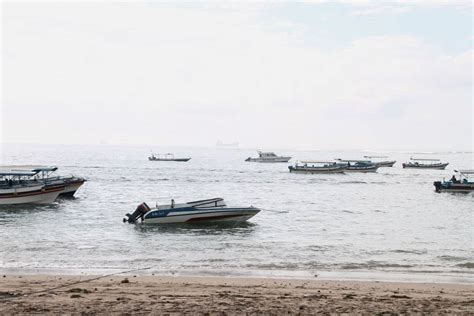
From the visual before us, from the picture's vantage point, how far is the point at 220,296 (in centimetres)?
1320

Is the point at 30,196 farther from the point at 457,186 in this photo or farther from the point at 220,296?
the point at 457,186

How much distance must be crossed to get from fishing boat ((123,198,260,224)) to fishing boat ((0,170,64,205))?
39.9 ft

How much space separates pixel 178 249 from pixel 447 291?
11604 millimetres

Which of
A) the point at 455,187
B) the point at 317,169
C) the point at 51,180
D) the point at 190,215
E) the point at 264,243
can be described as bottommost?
the point at 455,187

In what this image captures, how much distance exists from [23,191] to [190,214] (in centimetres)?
1508

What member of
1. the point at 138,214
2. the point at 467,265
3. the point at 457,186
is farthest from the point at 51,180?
the point at 457,186

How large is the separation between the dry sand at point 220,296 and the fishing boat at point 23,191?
79.8ft

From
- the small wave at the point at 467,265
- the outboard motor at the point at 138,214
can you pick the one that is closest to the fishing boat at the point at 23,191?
the outboard motor at the point at 138,214

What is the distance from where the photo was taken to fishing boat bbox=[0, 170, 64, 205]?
129 ft

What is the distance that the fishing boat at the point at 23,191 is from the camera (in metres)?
39.3

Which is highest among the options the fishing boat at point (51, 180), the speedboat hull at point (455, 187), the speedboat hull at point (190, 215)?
the fishing boat at point (51, 180)

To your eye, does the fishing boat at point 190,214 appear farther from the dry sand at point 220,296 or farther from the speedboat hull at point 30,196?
the dry sand at point 220,296

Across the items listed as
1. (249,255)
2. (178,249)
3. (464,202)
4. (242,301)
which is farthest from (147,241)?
(464,202)

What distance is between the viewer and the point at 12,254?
21.6 metres
